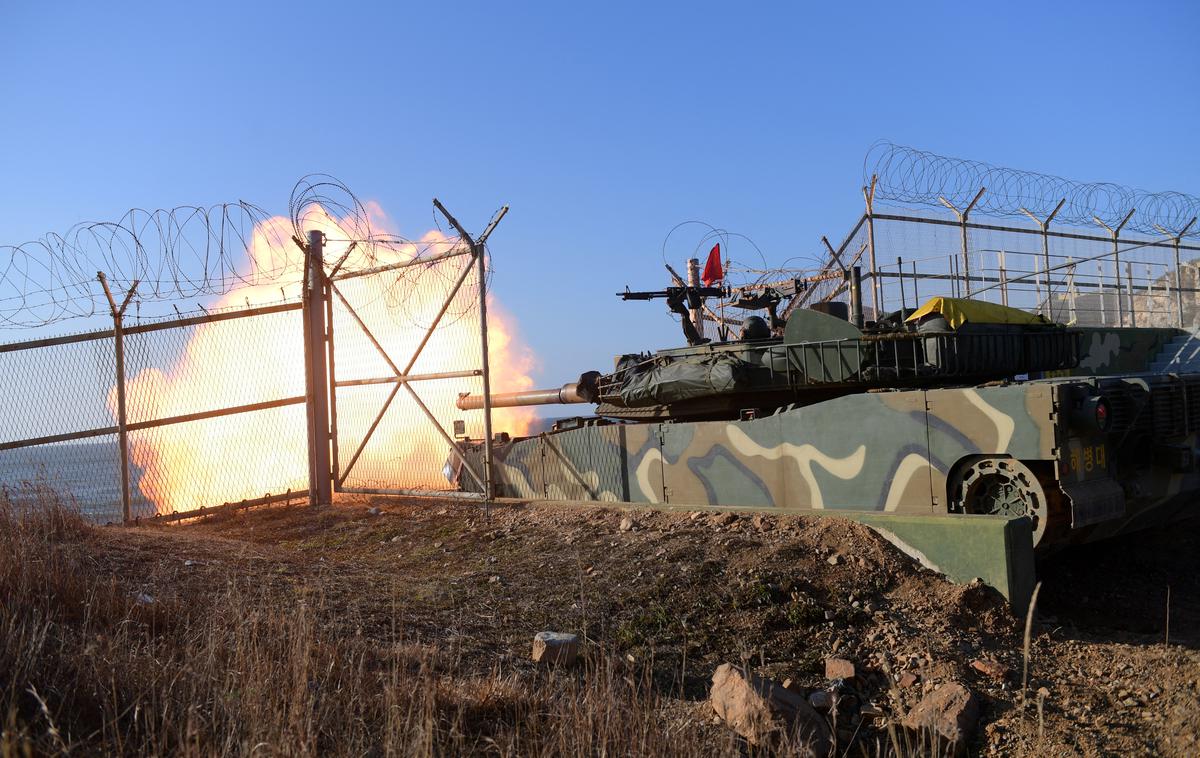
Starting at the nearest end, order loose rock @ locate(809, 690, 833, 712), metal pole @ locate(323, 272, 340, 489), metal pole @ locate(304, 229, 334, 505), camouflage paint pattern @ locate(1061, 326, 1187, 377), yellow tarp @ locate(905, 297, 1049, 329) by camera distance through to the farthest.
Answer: loose rock @ locate(809, 690, 833, 712) → yellow tarp @ locate(905, 297, 1049, 329) → metal pole @ locate(304, 229, 334, 505) → metal pole @ locate(323, 272, 340, 489) → camouflage paint pattern @ locate(1061, 326, 1187, 377)

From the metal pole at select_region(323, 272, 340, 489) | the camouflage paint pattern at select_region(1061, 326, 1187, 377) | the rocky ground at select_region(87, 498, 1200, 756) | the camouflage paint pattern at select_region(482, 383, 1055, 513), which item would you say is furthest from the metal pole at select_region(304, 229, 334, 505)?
the camouflage paint pattern at select_region(1061, 326, 1187, 377)

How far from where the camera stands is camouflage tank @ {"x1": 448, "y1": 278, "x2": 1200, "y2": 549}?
7297mm

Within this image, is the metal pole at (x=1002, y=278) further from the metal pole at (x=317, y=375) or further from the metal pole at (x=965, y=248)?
the metal pole at (x=317, y=375)

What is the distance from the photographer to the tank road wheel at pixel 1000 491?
7238 millimetres

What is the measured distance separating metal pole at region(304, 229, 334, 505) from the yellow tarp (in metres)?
7.54

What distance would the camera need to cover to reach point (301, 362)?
41.7ft

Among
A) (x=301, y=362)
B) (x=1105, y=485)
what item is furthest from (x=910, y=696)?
(x=301, y=362)

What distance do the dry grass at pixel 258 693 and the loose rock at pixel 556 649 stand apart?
0.14m

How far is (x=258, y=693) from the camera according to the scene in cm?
390

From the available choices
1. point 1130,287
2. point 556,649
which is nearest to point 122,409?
point 556,649

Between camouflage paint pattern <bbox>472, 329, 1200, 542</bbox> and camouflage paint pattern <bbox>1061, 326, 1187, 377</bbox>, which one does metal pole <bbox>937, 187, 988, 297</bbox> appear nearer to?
camouflage paint pattern <bbox>1061, 326, 1187, 377</bbox>

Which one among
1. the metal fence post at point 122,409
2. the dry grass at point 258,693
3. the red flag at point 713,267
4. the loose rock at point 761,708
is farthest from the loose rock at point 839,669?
the red flag at point 713,267

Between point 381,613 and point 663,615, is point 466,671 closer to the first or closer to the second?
point 381,613

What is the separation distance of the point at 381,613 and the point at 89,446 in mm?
6418
